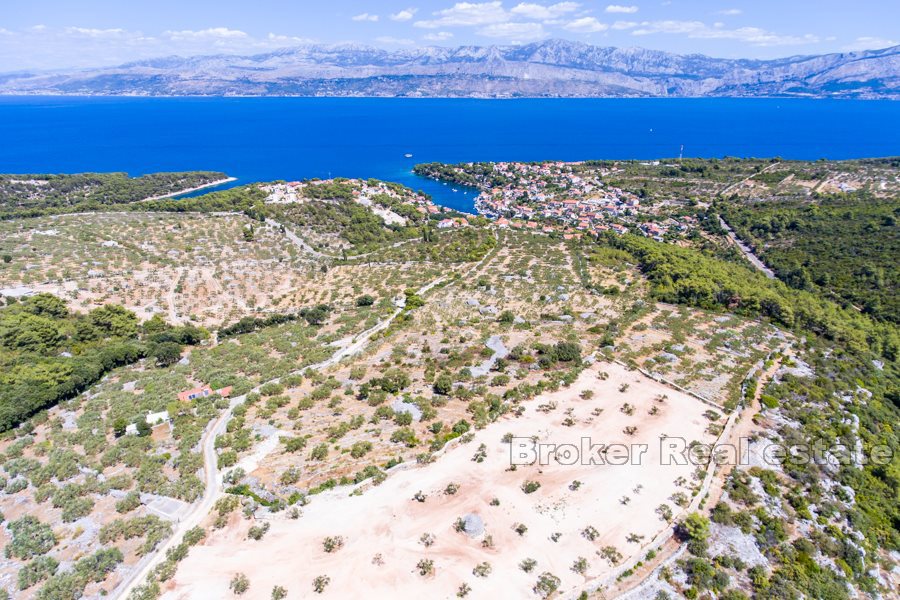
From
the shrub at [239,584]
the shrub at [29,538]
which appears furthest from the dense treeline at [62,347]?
the shrub at [239,584]

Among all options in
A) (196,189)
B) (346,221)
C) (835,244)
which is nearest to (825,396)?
(835,244)

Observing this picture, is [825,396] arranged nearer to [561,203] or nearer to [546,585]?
[546,585]

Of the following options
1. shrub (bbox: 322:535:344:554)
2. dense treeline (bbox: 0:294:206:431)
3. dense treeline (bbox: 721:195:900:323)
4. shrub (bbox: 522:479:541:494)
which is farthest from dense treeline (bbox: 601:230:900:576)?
dense treeline (bbox: 0:294:206:431)

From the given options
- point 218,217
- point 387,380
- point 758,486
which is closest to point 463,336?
point 387,380

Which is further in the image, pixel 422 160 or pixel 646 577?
pixel 422 160

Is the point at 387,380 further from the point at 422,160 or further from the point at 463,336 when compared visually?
the point at 422,160

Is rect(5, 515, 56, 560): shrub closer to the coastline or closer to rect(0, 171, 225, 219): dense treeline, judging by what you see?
rect(0, 171, 225, 219): dense treeline
